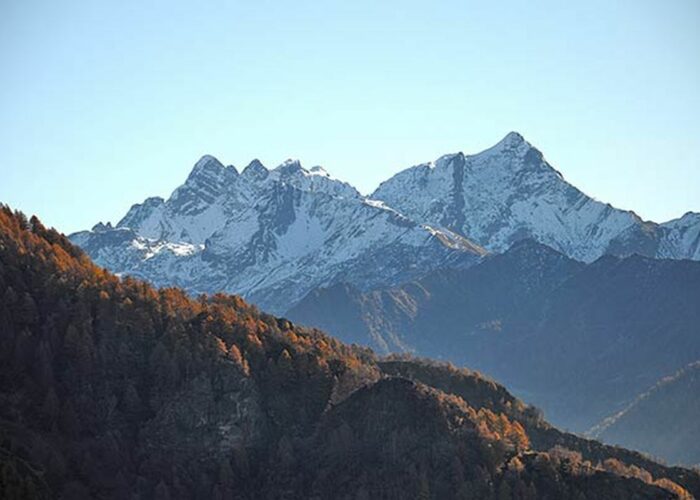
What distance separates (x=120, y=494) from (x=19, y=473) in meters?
35.2

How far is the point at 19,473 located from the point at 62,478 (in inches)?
1034

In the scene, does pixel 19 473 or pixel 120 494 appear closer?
pixel 19 473

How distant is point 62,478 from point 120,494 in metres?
11.5

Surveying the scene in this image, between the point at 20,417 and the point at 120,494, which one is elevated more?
the point at 20,417

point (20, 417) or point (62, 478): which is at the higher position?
point (20, 417)

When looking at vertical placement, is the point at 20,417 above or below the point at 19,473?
above

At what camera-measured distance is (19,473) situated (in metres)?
163

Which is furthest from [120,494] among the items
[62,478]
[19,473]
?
[19,473]

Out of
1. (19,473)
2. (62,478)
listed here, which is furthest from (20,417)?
(19,473)

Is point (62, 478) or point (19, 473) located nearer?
point (19, 473)

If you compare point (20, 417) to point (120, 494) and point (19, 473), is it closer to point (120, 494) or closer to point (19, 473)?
point (120, 494)

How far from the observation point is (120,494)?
19575cm

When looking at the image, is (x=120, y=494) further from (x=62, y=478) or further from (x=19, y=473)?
(x=19, y=473)

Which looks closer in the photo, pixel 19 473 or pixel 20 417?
pixel 19 473
